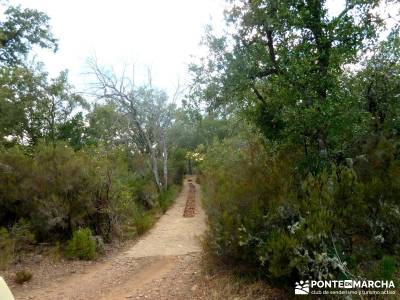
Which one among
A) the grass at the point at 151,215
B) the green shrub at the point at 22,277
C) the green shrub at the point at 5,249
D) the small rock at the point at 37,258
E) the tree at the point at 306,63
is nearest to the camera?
the tree at the point at 306,63

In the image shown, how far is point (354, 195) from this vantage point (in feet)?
14.0

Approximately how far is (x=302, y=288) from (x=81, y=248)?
5.96 metres

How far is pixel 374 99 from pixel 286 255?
4.20 meters

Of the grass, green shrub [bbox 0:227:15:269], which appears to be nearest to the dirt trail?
green shrub [bbox 0:227:15:269]

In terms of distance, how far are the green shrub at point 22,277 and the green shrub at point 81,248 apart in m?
1.46

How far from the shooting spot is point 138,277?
22.1 feet

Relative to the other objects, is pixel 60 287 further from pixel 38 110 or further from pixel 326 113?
pixel 38 110

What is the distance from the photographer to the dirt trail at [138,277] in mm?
5812

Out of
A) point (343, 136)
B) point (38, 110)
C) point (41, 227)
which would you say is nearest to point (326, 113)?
point (343, 136)

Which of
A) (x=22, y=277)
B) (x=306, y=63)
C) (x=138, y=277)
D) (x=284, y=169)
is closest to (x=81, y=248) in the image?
(x=22, y=277)

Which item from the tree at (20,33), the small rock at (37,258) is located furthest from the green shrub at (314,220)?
the tree at (20,33)

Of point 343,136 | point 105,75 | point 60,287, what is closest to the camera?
point 343,136

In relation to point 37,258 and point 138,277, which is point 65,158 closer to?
point 37,258

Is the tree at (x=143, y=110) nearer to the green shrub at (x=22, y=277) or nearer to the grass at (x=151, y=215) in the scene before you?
the grass at (x=151, y=215)
